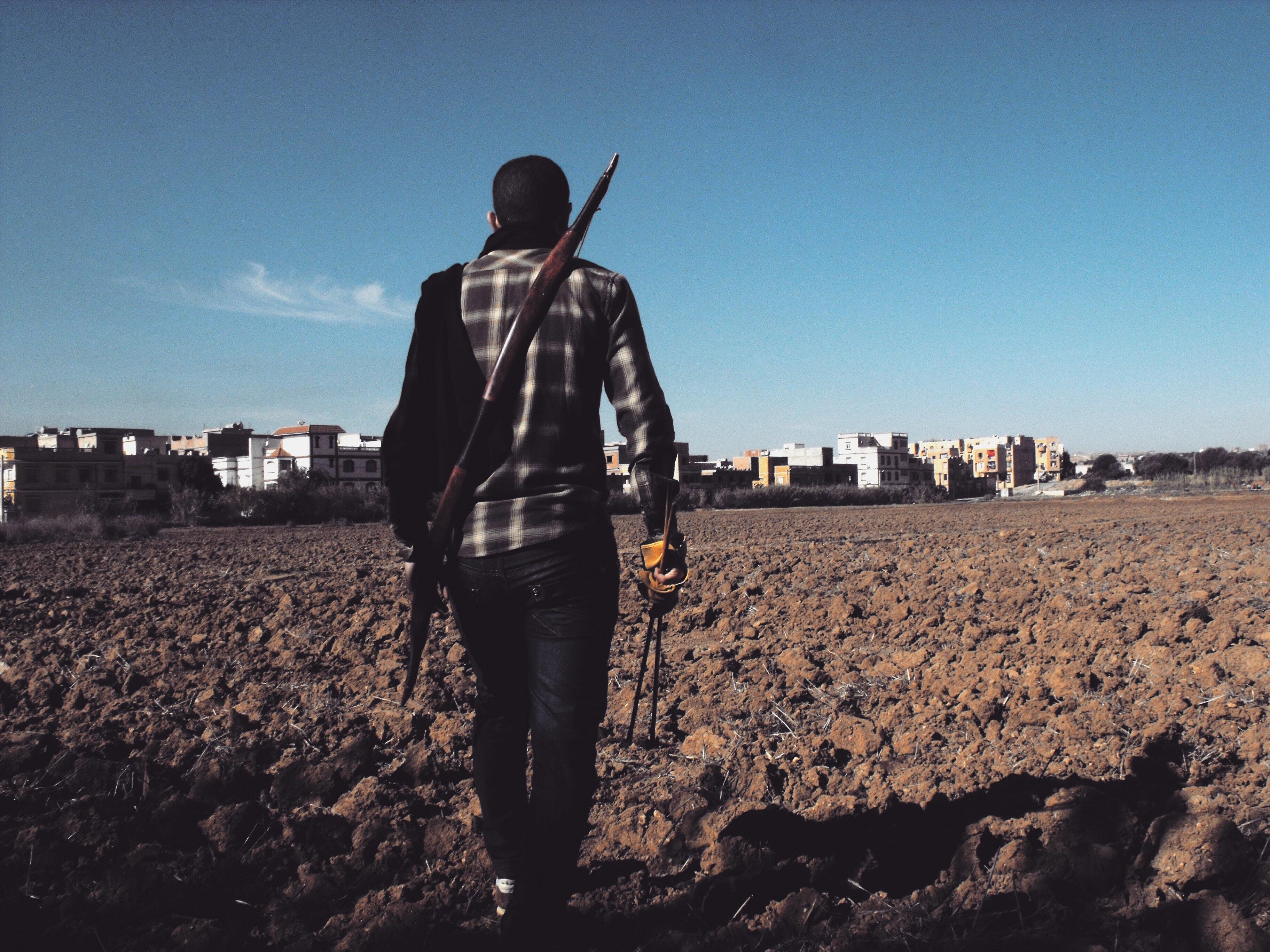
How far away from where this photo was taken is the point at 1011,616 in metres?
6.73

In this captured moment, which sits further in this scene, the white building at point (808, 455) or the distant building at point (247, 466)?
the white building at point (808, 455)

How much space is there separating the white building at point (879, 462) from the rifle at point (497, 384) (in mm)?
106955

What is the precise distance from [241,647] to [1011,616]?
5643 millimetres

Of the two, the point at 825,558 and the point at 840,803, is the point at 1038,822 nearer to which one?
the point at 840,803

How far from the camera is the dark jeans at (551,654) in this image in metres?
2.05

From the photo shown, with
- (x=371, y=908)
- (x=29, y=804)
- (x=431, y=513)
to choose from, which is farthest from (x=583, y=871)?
(x=29, y=804)

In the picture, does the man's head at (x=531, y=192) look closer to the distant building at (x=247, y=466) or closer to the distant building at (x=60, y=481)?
the distant building at (x=60, y=481)

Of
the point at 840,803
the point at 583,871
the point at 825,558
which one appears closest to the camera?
the point at 583,871

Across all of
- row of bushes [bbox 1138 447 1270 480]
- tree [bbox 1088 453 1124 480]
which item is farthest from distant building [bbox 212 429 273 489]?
tree [bbox 1088 453 1124 480]

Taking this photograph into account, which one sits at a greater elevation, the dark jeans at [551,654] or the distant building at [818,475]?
the distant building at [818,475]

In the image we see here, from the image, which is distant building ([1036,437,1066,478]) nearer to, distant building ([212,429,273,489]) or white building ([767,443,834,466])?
white building ([767,443,834,466])

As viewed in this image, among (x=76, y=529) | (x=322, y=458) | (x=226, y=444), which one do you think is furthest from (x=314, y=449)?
(x=76, y=529)

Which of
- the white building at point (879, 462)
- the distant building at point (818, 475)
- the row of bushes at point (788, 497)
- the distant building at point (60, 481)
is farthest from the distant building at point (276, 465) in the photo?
the white building at point (879, 462)

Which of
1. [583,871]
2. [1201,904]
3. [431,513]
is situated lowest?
[583,871]
